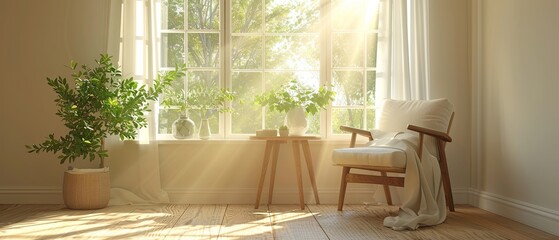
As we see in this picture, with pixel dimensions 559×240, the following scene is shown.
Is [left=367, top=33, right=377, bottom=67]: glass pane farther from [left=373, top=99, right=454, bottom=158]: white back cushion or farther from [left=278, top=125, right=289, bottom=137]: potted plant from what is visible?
[left=278, top=125, right=289, bottom=137]: potted plant

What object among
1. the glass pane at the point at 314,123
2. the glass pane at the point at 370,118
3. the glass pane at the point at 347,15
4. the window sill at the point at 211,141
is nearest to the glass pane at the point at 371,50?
the glass pane at the point at 347,15

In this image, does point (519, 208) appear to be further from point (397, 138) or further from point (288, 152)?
point (288, 152)

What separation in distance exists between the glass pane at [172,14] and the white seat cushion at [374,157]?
6.36 feet

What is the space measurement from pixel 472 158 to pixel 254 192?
5.80 feet

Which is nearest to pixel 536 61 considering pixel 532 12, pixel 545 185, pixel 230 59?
pixel 532 12

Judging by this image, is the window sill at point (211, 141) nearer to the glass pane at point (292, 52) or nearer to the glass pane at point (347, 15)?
the glass pane at point (292, 52)

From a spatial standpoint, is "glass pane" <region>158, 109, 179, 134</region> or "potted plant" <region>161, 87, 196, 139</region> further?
"glass pane" <region>158, 109, 179, 134</region>

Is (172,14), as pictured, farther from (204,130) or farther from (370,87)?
(370,87)

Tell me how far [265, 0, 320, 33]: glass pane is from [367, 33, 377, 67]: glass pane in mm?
455

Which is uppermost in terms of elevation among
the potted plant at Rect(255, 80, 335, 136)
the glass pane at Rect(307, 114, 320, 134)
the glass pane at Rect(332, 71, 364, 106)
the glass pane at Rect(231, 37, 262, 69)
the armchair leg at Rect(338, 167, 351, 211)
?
the glass pane at Rect(231, 37, 262, 69)

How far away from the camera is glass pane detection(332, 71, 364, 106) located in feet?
19.9

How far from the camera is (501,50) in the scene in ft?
16.8

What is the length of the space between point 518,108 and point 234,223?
2052 millimetres

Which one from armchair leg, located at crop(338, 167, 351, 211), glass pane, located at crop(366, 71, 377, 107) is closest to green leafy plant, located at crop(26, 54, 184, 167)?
armchair leg, located at crop(338, 167, 351, 211)
